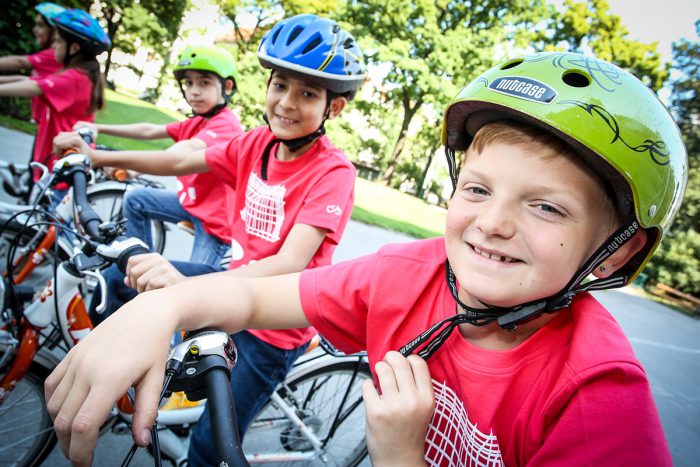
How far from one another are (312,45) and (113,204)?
125 inches

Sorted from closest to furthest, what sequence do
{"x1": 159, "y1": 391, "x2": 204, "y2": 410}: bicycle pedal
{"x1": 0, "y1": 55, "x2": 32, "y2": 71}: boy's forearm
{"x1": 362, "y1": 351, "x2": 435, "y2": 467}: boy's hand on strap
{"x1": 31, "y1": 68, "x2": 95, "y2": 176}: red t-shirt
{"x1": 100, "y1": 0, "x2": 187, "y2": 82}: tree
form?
{"x1": 362, "y1": 351, "x2": 435, "y2": 467}: boy's hand on strap, {"x1": 159, "y1": 391, "x2": 204, "y2": 410}: bicycle pedal, {"x1": 31, "y1": 68, "x2": 95, "y2": 176}: red t-shirt, {"x1": 0, "y1": 55, "x2": 32, "y2": 71}: boy's forearm, {"x1": 100, "y1": 0, "x2": 187, "y2": 82}: tree

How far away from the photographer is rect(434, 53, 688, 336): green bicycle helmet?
46.3 inches

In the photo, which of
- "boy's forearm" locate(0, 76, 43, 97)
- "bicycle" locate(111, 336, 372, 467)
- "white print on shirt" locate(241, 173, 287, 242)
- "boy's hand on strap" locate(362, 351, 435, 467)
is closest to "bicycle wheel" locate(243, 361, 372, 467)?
"bicycle" locate(111, 336, 372, 467)

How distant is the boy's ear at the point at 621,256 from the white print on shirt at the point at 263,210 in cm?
154

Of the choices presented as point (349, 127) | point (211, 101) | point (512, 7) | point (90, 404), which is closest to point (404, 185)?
point (349, 127)

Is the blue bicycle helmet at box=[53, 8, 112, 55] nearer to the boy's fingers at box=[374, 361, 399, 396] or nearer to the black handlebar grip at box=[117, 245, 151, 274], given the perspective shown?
the black handlebar grip at box=[117, 245, 151, 274]

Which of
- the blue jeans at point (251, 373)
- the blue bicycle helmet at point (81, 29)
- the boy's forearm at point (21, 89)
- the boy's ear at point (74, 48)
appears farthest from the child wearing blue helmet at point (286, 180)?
the boy's ear at point (74, 48)

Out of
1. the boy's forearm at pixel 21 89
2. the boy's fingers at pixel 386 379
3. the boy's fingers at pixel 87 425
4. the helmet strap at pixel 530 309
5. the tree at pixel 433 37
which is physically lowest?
the boy's forearm at pixel 21 89

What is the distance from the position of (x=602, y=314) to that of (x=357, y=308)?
84cm

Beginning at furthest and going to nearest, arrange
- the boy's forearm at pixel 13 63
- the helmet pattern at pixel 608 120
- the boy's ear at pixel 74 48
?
1. the boy's forearm at pixel 13 63
2. the boy's ear at pixel 74 48
3. the helmet pattern at pixel 608 120

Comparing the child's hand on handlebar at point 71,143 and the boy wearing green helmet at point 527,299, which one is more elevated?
the boy wearing green helmet at point 527,299

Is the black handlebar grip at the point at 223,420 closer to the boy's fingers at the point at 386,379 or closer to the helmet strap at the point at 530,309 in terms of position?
the boy's fingers at the point at 386,379

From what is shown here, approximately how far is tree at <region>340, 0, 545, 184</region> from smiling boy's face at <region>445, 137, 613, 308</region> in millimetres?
24495

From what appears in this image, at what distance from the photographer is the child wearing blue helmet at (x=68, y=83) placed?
329 centimetres
